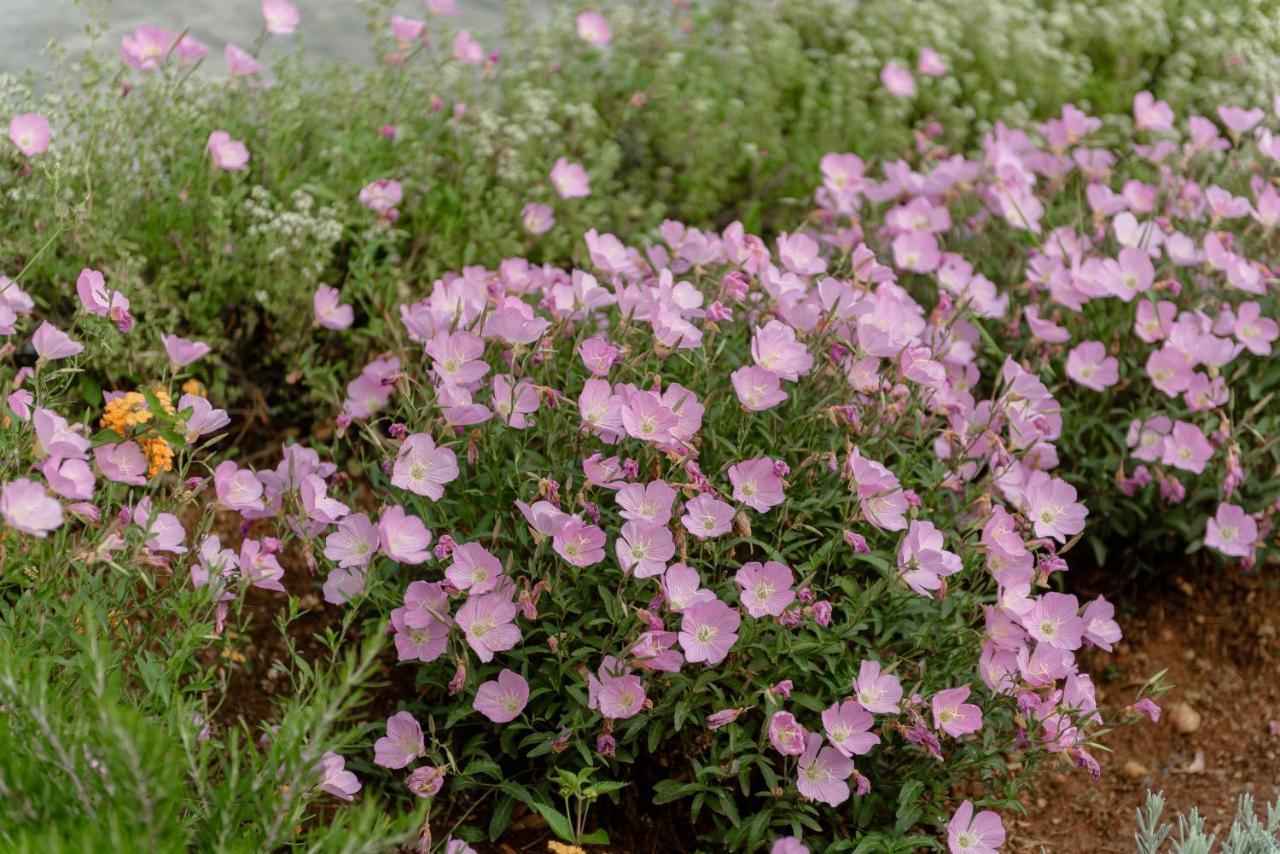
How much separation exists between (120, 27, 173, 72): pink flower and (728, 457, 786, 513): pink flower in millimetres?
2062

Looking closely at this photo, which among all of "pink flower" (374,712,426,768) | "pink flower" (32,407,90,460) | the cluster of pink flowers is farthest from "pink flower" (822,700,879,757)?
"pink flower" (32,407,90,460)

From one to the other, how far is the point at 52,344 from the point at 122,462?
8.9 inches

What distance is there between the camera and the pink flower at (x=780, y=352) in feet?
8.55

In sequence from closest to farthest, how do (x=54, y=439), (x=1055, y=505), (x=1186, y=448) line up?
(x=54, y=439) → (x=1055, y=505) → (x=1186, y=448)

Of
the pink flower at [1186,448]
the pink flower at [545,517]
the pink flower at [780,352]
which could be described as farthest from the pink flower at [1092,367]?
the pink flower at [545,517]

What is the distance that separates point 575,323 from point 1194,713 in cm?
178

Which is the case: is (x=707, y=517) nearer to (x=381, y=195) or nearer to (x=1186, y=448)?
(x=1186, y=448)

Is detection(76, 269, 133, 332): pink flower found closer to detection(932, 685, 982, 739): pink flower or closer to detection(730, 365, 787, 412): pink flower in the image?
detection(730, 365, 787, 412): pink flower

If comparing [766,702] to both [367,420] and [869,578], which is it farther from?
[367,420]

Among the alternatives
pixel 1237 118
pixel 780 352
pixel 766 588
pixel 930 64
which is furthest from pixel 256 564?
pixel 930 64

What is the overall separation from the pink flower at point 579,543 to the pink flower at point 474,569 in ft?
0.42

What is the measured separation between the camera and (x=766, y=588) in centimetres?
244

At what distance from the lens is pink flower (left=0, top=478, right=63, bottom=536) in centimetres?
196

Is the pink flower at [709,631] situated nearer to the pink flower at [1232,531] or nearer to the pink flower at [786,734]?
the pink flower at [786,734]
